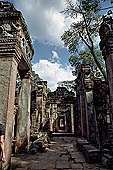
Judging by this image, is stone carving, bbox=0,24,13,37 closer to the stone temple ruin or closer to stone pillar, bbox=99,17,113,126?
the stone temple ruin

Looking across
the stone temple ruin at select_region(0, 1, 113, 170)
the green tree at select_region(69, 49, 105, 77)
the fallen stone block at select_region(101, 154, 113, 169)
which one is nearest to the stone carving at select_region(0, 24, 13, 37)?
the stone temple ruin at select_region(0, 1, 113, 170)

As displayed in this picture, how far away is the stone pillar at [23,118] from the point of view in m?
5.87

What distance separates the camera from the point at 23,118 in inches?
244

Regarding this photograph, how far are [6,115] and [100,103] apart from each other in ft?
22.6

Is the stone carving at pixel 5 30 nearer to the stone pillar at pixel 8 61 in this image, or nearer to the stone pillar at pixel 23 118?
the stone pillar at pixel 8 61

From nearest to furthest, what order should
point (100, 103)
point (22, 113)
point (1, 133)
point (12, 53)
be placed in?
point (1, 133) < point (12, 53) < point (22, 113) < point (100, 103)

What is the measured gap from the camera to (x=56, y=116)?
824 inches

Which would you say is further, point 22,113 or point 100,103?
point 100,103

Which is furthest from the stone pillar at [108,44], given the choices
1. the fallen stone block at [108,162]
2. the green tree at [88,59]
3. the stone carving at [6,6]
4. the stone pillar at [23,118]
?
the green tree at [88,59]

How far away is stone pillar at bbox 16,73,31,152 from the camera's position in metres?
5.87

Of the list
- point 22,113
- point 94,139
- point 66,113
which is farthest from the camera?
point 66,113

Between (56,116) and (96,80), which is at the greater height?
(96,80)

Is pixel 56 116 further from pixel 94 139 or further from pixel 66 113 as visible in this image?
pixel 94 139

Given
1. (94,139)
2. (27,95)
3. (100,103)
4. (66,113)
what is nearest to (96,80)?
(100,103)
